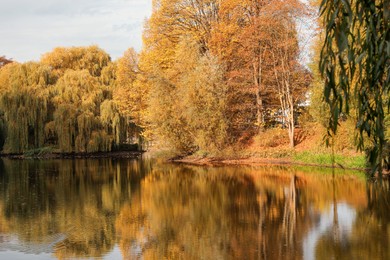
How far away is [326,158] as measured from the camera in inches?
923

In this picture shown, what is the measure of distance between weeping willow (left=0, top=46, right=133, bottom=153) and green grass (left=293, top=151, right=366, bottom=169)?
16.0m

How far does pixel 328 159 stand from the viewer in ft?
76.3

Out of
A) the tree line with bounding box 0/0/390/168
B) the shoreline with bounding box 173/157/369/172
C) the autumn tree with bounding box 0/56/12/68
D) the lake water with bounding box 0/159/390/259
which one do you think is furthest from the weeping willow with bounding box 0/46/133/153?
the autumn tree with bounding box 0/56/12/68

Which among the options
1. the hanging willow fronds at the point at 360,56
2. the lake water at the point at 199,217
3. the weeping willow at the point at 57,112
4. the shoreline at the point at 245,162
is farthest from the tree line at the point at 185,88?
the hanging willow fronds at the point at 360,56

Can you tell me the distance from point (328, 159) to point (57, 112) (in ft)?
68.6

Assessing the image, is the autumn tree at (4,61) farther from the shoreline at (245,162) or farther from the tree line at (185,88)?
the shoreline at (245,162)

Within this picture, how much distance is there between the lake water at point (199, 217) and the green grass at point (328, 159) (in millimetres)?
938

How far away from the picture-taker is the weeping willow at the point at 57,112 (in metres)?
35.1

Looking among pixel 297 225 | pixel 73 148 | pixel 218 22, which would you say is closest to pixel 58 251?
pixel 297 225

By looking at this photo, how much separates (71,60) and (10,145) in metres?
9.50

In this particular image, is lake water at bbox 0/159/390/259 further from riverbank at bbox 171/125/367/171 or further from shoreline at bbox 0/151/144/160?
shoreline at bbox 0/151/144/160

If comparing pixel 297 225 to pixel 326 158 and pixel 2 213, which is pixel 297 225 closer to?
pixel 2 213

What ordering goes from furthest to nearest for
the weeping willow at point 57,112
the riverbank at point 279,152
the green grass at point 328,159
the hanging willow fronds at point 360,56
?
the weeping willow at point 57,112
the riverbank at point 279,152
the green grass at point 328,159
the hanging willow fronds at point 360,56

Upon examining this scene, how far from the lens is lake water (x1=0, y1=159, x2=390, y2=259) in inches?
365
